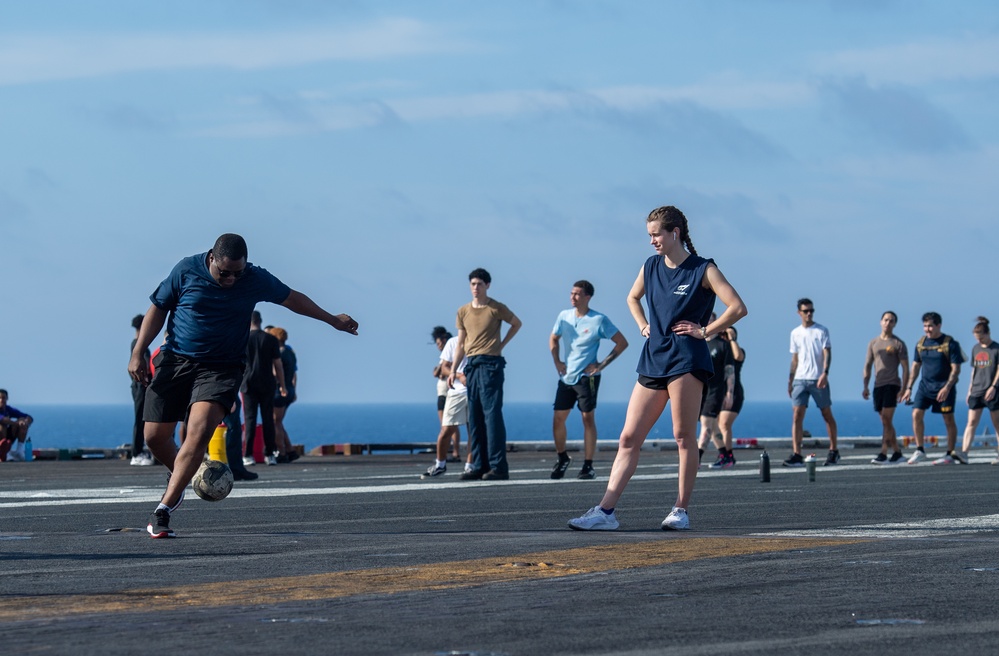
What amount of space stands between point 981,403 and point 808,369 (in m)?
2.89

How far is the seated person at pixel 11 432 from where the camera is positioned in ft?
86.4

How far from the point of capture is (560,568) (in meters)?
7.66

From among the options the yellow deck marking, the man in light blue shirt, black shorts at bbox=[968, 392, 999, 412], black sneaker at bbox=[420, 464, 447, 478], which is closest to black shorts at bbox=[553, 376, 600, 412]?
the man in light blue shirt

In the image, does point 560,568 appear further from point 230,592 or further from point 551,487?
point 551,487

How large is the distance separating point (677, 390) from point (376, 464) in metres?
15.5

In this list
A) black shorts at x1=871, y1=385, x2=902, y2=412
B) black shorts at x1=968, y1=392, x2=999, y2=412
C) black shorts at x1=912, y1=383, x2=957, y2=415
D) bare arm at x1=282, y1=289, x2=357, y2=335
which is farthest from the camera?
black shorts at x1=871, y1=385, x2=902, y2=412

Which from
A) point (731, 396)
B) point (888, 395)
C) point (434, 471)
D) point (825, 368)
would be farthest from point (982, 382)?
point (434, 471)

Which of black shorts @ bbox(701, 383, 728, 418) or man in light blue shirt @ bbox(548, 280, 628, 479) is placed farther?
black shorts @ bbox(701, 383, 728, 418)

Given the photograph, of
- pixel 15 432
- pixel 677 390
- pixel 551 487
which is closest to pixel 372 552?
pixel 677 390

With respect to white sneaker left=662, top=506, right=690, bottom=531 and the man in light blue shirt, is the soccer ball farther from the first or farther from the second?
the man in light blue shirt

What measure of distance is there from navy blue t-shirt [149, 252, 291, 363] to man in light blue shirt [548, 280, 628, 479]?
769 cm

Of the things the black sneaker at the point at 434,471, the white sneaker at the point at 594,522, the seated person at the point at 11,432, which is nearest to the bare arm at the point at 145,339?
the white sneaker at the point at 594,522

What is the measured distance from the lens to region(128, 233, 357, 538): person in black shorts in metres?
9.82

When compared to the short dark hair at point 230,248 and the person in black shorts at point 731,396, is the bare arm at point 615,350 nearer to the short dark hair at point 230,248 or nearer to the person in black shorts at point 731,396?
the person in black shorts at point 731,396
